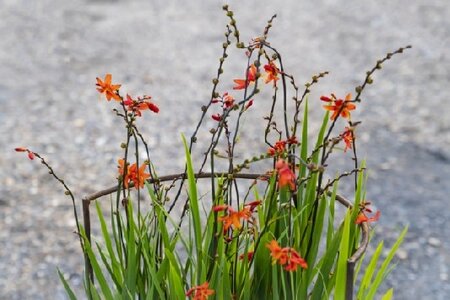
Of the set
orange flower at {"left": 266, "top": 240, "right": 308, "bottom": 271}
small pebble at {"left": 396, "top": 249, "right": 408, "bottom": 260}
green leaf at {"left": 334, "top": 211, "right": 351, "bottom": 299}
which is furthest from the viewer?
small pebble at {"left": 396, "top": 249, "right": 408, "bottom": 260}

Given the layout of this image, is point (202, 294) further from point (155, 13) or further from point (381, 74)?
point (155, 13)

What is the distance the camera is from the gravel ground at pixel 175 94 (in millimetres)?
2547

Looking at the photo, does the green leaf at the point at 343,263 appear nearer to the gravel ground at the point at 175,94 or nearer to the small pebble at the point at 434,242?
the gravel ground at the point at 175,94

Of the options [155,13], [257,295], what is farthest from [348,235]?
[155,13]

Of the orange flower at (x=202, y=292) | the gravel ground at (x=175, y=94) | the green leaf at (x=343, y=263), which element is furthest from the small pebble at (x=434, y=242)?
the orange flower at (x=202, y=292)

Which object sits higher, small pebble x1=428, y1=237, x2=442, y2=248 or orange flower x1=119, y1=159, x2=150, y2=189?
small pebble x1=428, y1=237, x2=442, y2=248

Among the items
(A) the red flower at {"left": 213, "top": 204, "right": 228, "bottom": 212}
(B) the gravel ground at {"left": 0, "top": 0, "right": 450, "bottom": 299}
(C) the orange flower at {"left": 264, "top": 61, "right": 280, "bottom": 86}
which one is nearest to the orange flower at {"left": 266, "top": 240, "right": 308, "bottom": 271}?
(A) the red flower at {"left": 213, "top": 204, "right": 228, "bottom": 212}

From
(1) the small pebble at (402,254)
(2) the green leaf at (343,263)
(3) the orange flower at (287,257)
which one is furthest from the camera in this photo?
(1) the small pebble at (402,254)

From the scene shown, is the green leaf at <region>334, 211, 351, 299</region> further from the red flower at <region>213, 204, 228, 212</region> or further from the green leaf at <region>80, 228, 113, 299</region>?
the green leaf at <region>80, 228, 113, 299</region>

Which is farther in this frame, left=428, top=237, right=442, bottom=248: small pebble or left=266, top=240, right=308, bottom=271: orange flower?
left=428, top=237, right=442, bottom=248: small pebble

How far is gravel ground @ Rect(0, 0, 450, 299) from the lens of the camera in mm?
2547

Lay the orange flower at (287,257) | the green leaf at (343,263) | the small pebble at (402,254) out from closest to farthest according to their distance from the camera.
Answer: the orange flower at (287,257)
the green leaf at (343,263)
the small pebble at (402,254)

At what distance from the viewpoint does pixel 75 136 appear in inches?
127

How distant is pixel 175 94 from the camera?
3.61 meters
